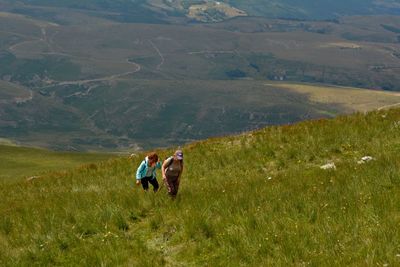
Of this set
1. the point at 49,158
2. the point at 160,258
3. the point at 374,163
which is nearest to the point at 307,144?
the point at 374,163

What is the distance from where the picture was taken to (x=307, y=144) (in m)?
19.7

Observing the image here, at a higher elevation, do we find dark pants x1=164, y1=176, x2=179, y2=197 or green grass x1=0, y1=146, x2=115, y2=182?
dark pants x1=164, y1=176, x2=179, y2=197

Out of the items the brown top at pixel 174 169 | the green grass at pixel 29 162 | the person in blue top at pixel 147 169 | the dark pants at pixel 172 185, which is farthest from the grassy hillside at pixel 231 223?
the green grass at pixel 29 162

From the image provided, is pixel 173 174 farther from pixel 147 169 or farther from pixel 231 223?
pixel 231 223

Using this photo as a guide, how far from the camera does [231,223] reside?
10.9 m

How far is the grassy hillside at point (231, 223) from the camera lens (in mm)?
9227

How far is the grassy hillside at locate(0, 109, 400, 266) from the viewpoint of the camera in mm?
9227

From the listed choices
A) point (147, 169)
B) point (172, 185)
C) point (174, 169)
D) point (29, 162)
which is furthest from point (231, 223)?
point (29, 162)

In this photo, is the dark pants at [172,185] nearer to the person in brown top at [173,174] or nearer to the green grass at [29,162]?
the person in brown top at [173,174]

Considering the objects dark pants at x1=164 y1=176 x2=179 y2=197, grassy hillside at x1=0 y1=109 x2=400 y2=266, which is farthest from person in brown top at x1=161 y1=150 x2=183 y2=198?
grassy hillside at x1=0 y1=109 x2=400 y2=266

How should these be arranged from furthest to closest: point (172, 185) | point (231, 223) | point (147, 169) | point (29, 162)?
1. point (29, 162)
2. point (147, 169)
3. point (172, 185)
4. point (231, 223)

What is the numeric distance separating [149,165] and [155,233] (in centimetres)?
434

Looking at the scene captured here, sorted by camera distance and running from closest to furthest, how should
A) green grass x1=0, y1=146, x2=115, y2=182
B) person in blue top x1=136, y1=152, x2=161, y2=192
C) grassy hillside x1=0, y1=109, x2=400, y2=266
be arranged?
1. grassy hillside x1=0, y1=109, x2=400, y2=266
2. person in blue top x1=136, y1=152, x2=161, y2=192
3. green grass x1=0, y1=146, x2=115, y2=182

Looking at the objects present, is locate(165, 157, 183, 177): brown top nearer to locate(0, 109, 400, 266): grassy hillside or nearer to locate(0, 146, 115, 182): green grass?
locate(0, 109, 400, 266): grassy hillside
